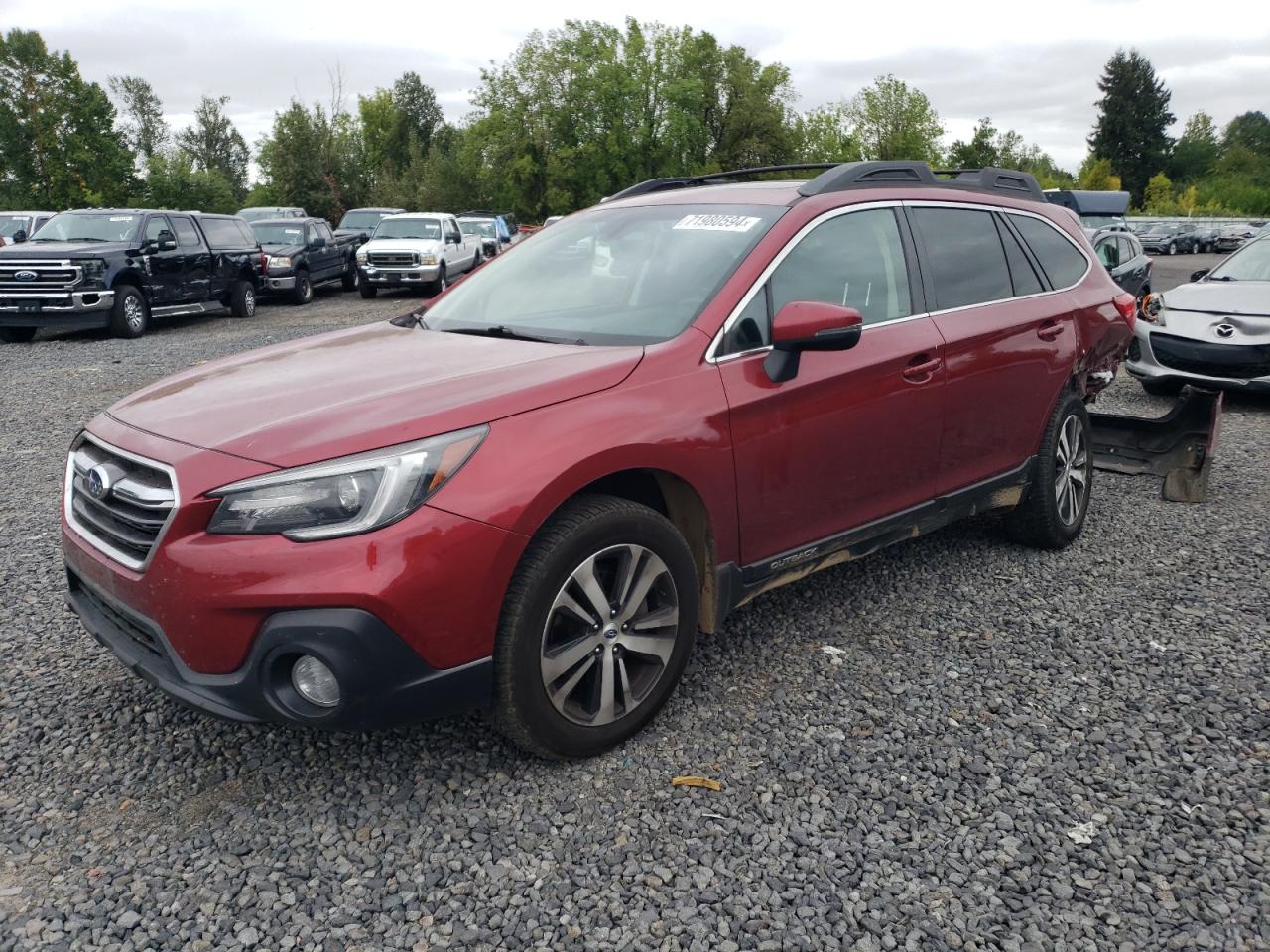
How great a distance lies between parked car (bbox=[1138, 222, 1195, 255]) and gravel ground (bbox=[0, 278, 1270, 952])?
4856cm

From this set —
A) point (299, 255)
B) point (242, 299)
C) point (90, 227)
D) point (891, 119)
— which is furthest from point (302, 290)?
point (891, 119)

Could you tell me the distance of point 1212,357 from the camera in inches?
347

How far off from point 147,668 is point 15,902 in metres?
0.63

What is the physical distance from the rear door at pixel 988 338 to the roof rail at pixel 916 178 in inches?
6.8

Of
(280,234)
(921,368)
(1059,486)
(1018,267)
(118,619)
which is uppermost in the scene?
(280,234)

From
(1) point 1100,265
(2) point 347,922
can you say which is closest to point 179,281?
Answer: (1) point 1100,265

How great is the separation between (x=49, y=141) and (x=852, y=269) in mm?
55285

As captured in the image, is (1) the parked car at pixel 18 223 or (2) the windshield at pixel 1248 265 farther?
(1) the parked car at pixel 18 223

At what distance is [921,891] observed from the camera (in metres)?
2.57

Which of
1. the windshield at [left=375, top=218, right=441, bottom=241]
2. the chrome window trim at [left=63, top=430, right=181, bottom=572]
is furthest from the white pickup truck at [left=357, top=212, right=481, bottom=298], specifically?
the chrome window trim at [left=63, top=430, right=181, bottom=572]

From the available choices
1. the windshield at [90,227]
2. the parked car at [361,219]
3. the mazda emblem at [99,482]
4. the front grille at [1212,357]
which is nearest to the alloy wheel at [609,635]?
the mazda emblem at [99,482]

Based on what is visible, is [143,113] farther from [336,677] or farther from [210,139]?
[336,677]

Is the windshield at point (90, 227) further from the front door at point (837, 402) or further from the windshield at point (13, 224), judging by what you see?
the front door at point (837, 402)

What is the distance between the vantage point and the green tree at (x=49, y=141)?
159ft
